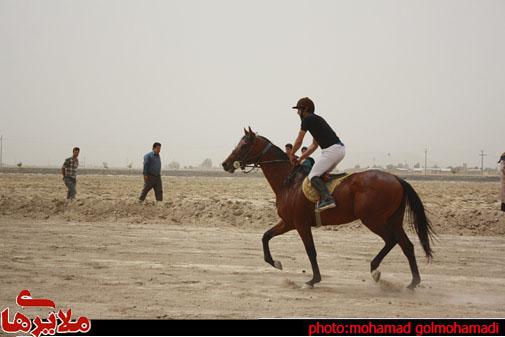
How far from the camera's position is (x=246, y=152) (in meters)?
9.73

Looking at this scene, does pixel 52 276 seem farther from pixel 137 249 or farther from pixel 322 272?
pixel 322 272

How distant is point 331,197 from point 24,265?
605cm

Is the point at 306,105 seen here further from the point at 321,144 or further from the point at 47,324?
the point at 47,324

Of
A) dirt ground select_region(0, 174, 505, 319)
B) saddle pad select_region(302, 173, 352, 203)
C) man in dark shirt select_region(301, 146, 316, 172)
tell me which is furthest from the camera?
man in dark shirt select_region(301, 146, 316, 172)

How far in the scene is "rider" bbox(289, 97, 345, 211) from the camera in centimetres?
884

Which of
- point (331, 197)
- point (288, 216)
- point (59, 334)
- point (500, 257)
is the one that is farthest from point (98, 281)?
point (500, 257)

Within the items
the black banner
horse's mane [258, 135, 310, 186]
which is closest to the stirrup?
horse's mane [258, 135, 310, 186]

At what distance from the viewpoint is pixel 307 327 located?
5992mm

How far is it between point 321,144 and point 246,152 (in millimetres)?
1500

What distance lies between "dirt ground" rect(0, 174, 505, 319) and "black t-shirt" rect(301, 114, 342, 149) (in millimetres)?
2481

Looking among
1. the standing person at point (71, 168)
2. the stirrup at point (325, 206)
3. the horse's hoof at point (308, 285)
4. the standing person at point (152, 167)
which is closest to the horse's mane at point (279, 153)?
the stirrup at point (325, 206)

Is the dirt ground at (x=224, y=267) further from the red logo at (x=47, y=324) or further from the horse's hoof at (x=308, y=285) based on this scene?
the red logo at (x=47, y=324)

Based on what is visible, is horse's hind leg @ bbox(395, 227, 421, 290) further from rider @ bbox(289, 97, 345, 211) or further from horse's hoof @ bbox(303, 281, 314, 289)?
horse's hoof @ bbox(303, 281, 314, 289)

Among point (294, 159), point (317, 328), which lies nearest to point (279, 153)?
point (294, 159)
